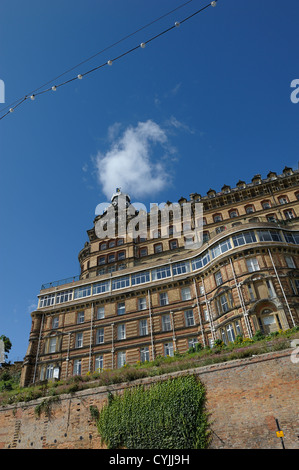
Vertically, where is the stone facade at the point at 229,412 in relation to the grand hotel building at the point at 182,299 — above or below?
below

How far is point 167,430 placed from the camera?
21.6 metres

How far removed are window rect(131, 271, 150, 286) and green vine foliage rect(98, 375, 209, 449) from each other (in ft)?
55.9

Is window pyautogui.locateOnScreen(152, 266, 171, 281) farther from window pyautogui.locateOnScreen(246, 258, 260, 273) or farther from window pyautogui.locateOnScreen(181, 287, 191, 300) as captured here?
window pyautogui.locateOnScreen(246, 258, 260, 273)

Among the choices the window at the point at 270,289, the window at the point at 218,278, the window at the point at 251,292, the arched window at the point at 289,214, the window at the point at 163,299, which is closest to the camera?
the window at the point at 270,289

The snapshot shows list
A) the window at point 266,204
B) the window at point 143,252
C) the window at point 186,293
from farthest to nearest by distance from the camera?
the window at point 143,252, the window at point 266,204, the window at point 186,293

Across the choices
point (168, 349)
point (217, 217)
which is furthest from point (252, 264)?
point (217, 217)

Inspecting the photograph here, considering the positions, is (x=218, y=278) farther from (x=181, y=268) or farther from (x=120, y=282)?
(x=120, y=282)

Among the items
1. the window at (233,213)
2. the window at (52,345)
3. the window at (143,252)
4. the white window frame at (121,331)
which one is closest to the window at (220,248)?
the white window frame at (121,331)

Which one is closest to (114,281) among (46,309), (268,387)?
(46,309)

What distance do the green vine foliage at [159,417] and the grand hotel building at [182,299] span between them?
385 inches

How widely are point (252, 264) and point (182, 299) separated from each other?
28.9ft

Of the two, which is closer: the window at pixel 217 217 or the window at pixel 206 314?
the window at pixel 206 314

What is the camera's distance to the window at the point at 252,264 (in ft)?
109

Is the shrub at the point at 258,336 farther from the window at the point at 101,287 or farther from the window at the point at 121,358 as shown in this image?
the window at the point at 101,287
